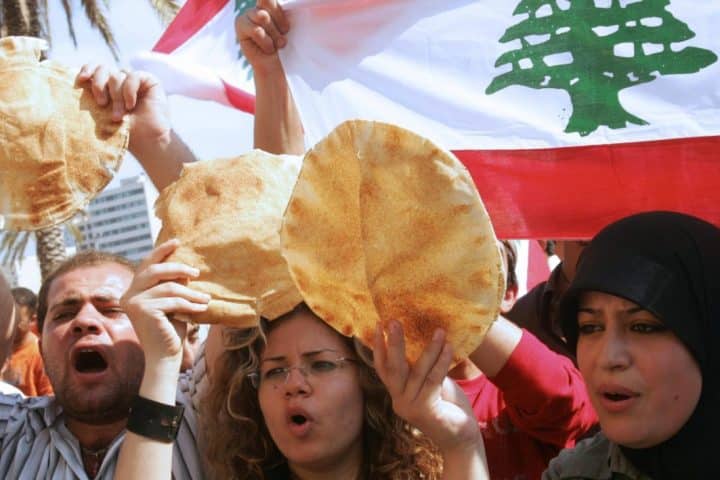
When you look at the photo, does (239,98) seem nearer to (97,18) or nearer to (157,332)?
(157,332)

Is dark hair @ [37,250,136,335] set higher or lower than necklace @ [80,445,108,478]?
higher

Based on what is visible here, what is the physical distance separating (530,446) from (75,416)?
1421 mm

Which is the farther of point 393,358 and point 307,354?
point 307,354

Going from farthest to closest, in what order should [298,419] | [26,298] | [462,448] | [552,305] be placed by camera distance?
[26,298] → [552,305] → [298,419] → [462,448]

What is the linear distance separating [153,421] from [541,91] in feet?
5.54

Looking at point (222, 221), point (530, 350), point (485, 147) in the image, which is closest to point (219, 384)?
point (222, 221)

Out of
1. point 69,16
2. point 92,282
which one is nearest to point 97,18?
point 69,16

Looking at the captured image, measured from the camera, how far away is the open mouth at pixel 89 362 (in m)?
3.30

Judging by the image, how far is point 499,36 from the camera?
3.53m

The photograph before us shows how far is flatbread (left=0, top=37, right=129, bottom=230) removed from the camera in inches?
115

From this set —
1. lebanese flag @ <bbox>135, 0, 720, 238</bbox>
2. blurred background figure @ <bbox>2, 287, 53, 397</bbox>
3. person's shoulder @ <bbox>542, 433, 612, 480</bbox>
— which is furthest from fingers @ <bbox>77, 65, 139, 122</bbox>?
blurred background figure @ <bbox>2, 287, 53, 397</bbox>

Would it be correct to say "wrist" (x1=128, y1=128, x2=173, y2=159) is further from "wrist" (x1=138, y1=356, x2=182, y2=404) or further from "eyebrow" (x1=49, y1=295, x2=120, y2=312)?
"wrist" (x1=138, y1=356, x2=182, y2=404)

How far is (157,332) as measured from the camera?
103 inches

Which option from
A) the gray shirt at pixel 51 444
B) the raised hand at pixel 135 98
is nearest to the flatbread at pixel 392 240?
the gray shirt at pixel 51 444
